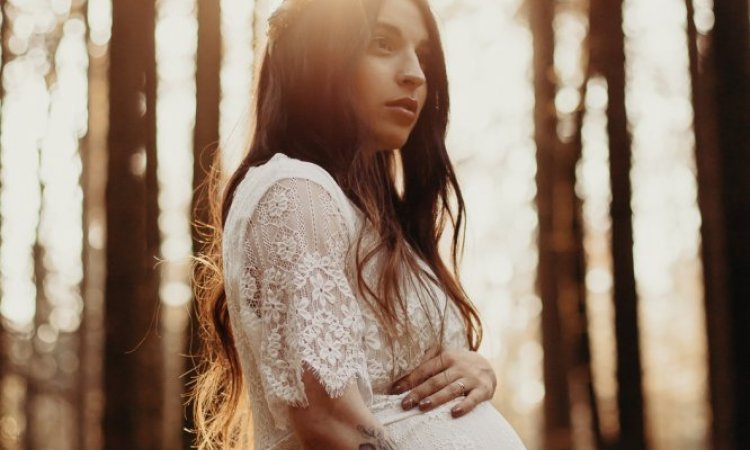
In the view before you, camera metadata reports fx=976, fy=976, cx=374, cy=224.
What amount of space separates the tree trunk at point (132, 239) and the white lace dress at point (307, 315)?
5766 millimetres

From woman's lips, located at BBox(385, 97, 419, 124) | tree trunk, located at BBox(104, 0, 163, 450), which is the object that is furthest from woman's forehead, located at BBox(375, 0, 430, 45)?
tree trunk, located at BBox(104, 0, 163, 450)

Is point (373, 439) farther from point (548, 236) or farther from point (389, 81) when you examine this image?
point (548, 236)

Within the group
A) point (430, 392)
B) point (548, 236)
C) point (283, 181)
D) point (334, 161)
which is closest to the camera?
point (283, 181)

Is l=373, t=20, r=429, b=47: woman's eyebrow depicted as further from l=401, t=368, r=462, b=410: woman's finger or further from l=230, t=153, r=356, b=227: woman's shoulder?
l=401, t=368, r=462, b=410: woman's finger

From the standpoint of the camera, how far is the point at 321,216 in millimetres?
1884

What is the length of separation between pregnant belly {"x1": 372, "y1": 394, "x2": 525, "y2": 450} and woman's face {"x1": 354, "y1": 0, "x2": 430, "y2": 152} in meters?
0.60

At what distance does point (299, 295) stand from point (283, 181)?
24cm

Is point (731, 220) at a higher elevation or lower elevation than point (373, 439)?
higher

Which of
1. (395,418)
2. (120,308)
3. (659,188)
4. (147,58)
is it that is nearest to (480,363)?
(395,418)

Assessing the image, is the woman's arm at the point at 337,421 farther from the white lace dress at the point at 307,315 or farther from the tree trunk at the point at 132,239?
the tree trunk at the point at 132,239

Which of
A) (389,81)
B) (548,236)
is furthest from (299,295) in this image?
(548,236)

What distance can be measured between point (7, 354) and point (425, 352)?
12.1m

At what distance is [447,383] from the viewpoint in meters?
2.08

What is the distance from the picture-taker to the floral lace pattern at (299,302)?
179 cm
